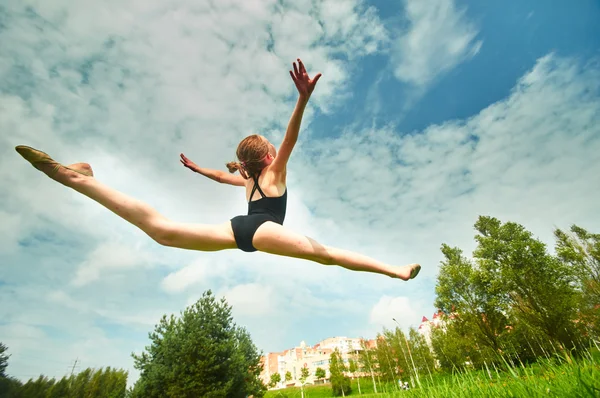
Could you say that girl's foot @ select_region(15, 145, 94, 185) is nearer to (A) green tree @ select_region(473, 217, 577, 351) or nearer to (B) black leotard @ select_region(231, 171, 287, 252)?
(B) black leotard @ select_region(231, 171, 287, 252)

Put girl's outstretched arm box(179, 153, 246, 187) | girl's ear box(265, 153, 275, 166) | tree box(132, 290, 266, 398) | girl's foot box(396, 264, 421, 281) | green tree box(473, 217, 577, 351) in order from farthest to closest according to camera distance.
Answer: green tree box(473, 217, 577, 351), tree box(132, 290, 266, 398), girl's outstretched arm box(179, 153, 246, 187), girl's ear box(265, 153, 275, 166), girl's foot box(396, 264, 421, 281)

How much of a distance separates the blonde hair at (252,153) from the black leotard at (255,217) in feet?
0.39

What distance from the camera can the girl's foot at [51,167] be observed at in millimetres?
2662

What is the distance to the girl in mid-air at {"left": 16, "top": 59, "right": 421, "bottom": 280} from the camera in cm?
247

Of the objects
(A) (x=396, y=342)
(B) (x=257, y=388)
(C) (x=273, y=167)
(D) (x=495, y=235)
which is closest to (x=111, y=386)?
(B) (x=257, y=388)

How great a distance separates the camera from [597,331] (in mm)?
20703

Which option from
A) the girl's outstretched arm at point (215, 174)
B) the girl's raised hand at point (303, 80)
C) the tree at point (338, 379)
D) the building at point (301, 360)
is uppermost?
the building at point (301, 360)

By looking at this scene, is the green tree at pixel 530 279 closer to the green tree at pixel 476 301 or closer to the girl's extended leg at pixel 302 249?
the green tree at pixel 476 301

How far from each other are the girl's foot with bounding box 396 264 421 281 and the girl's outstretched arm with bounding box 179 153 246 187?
7.91 ft

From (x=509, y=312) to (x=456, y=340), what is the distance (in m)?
4.99

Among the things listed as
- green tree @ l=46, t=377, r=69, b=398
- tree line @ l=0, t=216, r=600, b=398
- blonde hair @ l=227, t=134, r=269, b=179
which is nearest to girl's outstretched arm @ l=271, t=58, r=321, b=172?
blonde hair @ l=227, t=134, r=269, b=179

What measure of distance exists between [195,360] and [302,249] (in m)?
14.6

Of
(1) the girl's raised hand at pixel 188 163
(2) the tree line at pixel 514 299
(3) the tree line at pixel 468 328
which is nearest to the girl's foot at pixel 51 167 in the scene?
(1) the girl's raised hand at pixel 188 163

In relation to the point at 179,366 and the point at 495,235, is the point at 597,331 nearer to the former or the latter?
the point at 495,235
